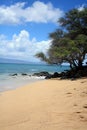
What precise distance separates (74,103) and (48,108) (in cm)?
106

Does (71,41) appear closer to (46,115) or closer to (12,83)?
(12,83)

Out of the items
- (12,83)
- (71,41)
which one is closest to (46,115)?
(12,83)

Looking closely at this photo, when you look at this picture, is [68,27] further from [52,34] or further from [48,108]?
[48,108]

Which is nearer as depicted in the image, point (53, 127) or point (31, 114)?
point (53, 127)

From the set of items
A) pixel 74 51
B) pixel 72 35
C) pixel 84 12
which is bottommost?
pixel 74 51

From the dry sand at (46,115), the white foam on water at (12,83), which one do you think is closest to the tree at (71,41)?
the white foam on water at (12,83)

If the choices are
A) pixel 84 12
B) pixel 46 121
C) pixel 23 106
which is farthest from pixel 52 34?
pixel 46 121

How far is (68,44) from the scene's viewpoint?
25188mm

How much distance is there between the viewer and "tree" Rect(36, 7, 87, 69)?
81.1ft

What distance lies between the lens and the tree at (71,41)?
24719 millimetres

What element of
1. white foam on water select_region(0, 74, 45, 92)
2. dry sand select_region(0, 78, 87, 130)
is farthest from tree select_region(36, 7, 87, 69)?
dry sand select_region(0, 78, 87, 130)

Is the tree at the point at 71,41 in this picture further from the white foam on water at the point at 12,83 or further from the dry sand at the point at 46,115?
the dry sand at the point at 46,115

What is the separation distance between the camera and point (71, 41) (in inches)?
987

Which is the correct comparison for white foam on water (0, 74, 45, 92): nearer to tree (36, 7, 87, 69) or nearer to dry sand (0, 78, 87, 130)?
tree (36, 7, 87, 69)
